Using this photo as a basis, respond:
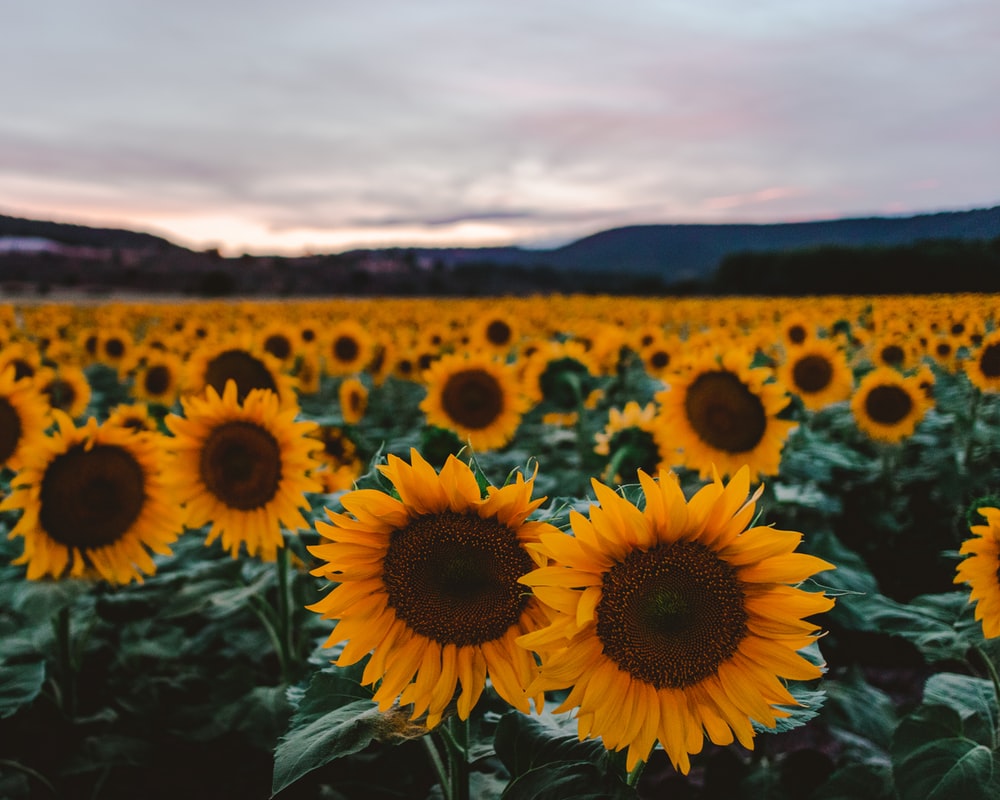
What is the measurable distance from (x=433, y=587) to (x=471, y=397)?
11.2 feet

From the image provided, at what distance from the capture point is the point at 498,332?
28.1 feet

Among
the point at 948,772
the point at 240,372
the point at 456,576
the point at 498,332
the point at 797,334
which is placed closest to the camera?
the point at 456,576

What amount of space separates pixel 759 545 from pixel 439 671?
0.69 metres

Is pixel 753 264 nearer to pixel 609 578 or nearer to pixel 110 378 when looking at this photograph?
pixel 110 378

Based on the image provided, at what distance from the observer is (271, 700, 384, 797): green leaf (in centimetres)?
134

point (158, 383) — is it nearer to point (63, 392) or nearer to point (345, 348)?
point (63, 392)

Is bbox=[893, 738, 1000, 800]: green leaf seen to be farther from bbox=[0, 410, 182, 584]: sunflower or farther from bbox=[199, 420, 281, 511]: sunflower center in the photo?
bbox=[0, 410, 182, 584]: sunflower

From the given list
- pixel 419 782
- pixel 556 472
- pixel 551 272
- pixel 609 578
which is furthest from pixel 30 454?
pixel 551 272

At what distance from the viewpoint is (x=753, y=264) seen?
42.3 m

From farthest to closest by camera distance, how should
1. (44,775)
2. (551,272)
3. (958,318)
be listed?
(551,272) → (958,318) → (44,775)

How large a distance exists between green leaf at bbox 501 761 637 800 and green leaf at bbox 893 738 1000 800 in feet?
3.69

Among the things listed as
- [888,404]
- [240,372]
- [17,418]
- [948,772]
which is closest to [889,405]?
[888,404]

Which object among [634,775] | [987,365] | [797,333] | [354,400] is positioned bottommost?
[634,775]

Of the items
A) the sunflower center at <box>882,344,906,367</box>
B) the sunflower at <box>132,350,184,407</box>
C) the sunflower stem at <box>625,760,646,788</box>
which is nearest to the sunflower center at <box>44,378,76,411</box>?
the sunflower at <box>132,350,184,407</box>
